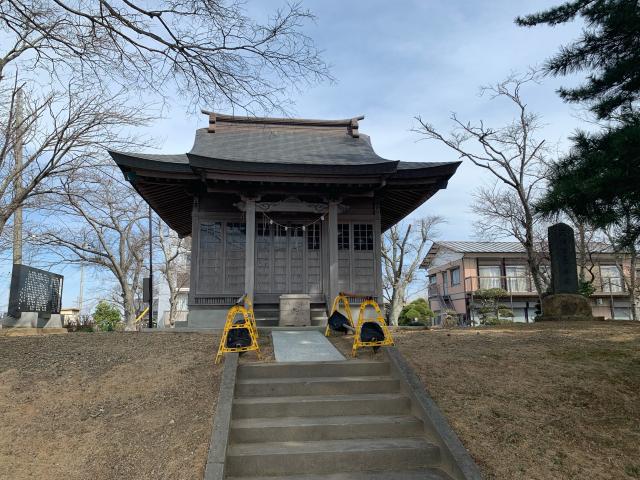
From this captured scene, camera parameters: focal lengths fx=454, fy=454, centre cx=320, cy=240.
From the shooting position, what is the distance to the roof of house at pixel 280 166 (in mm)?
10797

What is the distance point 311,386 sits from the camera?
236 inches

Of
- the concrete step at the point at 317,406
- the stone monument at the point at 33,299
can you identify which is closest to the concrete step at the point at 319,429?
the concrete step at the point at 317,406

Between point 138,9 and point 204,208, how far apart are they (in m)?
7.19

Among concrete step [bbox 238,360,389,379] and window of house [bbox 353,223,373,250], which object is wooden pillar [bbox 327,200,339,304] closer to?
window of house [bbox 353,223,373,250]

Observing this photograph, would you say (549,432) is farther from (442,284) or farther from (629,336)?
(442,284)

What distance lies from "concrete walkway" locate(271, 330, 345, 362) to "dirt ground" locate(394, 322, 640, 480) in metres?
1.27

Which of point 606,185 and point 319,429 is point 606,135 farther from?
point 319,429

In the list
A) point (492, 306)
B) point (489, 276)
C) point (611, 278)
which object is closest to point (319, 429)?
point (492, 306)

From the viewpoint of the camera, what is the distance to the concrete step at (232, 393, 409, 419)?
5469 mm

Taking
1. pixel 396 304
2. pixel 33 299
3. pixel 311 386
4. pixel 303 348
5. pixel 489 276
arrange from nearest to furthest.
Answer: pixel 311 386 → pixel 303 348 → pixel 33 299 → pixel 489 276 → pixel 396 304

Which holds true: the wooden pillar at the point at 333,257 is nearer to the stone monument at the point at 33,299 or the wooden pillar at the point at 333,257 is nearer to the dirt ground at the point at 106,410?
the dirt ground at the point at 106,410

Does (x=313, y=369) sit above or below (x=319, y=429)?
above

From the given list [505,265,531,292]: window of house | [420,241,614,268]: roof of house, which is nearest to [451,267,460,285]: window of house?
[420,241,614,268]: roof of house

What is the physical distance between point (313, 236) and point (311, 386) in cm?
736
